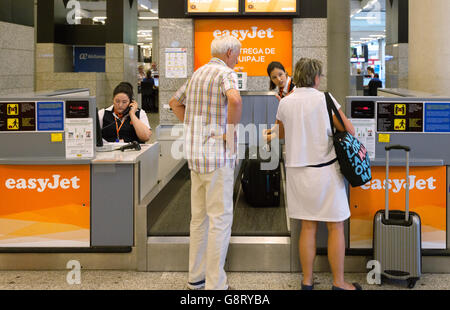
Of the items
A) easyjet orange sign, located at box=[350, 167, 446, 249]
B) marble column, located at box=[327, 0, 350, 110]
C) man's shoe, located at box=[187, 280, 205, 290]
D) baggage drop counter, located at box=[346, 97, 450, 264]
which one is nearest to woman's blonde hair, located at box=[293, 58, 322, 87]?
baggage drop counter, located at box=[346, 97, 450, 264]

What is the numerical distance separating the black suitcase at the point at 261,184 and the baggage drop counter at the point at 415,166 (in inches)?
50.7

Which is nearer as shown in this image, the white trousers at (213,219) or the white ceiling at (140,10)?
the white trousers at (213,219)

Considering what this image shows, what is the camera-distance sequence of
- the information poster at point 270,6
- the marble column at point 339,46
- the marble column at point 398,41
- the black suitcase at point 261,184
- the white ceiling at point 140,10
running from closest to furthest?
1. the black suitcase at point 261,184
2. the information poster at point 270,6
3. the marble column at point 339,46
4. the marble column at point 398,41
5. the white ceiling at point 140,10

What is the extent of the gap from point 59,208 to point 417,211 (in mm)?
2597

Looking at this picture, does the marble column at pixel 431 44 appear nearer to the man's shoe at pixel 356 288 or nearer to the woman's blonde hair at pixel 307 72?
the woman's blonde hair at pixel 307 72

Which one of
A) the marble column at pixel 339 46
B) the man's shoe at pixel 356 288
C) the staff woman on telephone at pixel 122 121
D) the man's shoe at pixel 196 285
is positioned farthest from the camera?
the marble column at pixel 339 46

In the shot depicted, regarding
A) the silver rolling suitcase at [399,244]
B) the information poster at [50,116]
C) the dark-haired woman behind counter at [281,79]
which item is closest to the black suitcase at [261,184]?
the dark-haired woman behind counter at [281,79]

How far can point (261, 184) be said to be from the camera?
5.39 meters

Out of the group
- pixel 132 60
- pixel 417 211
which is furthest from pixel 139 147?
pixel 132 60

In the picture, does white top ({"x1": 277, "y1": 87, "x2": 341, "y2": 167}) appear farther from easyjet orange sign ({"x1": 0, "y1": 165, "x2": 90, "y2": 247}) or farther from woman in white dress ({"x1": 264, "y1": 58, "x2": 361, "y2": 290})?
easyjet orange sign ({"x1": 0, "y1": 165, "x2": 90, "y2": 247})

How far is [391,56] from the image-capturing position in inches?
848

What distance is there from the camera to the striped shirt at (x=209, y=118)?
3.58 meters

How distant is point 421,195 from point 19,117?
2972mm

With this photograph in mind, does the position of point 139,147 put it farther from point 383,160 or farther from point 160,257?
point 383,160
